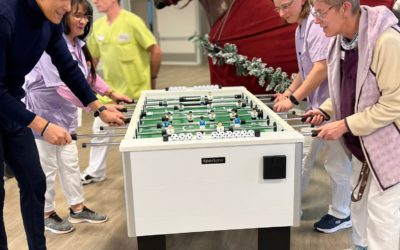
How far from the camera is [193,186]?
1789 mm

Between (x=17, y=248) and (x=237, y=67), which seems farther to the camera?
(x=237, y=67)

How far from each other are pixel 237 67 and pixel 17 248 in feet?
6.24

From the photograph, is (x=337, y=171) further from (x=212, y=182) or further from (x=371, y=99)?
(x=212, y=182)

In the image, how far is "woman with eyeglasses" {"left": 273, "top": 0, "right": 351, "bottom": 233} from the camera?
2379 mm

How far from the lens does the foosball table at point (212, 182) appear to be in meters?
1.75

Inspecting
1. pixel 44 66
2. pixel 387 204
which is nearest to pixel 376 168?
pixel 387 204

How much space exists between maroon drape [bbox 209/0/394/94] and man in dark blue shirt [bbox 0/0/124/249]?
1508 mm

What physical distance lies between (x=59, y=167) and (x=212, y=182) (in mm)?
1299

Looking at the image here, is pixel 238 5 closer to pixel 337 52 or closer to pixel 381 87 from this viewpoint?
pixel 337 52

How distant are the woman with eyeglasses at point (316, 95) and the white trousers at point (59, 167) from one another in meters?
1.24

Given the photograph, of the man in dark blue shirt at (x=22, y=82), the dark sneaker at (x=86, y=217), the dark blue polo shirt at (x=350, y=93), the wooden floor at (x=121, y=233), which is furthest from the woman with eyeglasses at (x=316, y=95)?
the dark sneaker at (x=86, y=217)

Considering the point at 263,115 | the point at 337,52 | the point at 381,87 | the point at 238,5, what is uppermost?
the point at 238,5

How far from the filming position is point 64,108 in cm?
262

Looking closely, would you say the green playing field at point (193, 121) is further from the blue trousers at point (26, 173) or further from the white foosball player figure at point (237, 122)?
the blue trousers at point (26, 173)
